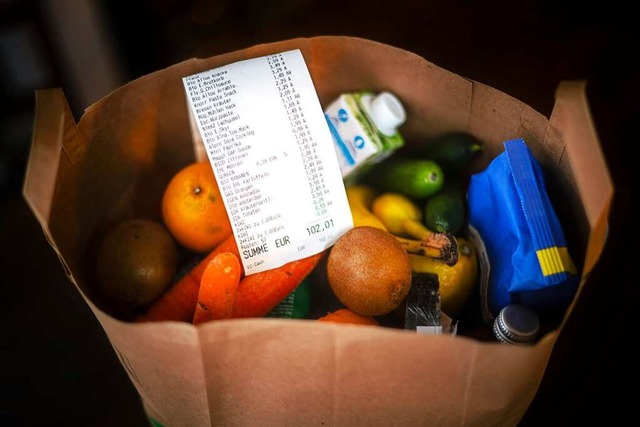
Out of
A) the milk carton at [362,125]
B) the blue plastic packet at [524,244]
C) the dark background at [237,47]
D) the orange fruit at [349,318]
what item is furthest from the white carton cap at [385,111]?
the dark background at [237,47]

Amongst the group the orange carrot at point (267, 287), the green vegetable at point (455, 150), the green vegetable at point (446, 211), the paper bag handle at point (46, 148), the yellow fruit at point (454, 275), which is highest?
the paper bag handle at point (46, 148)

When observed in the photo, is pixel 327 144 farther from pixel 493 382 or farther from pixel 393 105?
pixel 493 382

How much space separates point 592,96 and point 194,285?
73 centimetres

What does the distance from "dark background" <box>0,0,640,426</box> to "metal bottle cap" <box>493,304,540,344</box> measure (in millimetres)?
295

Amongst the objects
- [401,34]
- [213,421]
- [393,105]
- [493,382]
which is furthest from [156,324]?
[401,34]

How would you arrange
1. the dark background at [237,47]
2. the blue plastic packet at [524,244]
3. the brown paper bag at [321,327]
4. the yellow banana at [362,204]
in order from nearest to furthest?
the brown paper bag at [321,327]
the blue plastic packet at [524,244]
the yellow banana at [362,204]
the dark background at [237,47]

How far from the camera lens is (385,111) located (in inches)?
27.8

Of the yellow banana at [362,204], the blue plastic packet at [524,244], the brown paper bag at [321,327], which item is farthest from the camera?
the yellow banana at [362,204]

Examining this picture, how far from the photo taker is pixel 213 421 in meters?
0.55

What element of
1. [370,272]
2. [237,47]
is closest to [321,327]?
[370,272]

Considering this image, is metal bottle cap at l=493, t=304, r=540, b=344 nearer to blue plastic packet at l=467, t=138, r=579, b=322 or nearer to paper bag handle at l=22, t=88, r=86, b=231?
blue plastic packet at l=467, t=138, r=579, b=322

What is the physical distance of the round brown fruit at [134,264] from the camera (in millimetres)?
664

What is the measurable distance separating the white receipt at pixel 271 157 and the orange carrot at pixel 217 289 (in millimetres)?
32

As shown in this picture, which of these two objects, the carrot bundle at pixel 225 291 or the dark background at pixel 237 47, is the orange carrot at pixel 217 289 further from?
the dark background at pixel 237 47
